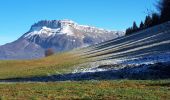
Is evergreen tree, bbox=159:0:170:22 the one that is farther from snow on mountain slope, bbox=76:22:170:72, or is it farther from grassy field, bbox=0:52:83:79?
grassy field, bbox=0:52:83:79

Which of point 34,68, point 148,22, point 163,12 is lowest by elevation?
point 34,68

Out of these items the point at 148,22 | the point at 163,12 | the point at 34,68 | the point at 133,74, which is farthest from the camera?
the point at 148,22

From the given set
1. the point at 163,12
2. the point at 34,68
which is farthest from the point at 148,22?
the point at 34,68

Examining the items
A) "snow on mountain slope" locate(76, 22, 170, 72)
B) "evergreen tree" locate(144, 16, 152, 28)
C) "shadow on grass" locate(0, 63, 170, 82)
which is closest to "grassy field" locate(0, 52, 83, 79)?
"snow on mountain slope" locate(76, 22, 170, 72)

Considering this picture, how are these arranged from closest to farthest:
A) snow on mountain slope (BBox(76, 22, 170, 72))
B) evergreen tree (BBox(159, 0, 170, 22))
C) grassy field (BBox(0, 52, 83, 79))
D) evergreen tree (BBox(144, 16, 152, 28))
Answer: snow on mountain slope (BBox(76, 22, 170, 72)), grassy field (BBox(0, 52, 83, 79)), evergreen tree (BBox(159, 0, 170, 22)), evergreen tree (BBox(144, 16, 152, 28))

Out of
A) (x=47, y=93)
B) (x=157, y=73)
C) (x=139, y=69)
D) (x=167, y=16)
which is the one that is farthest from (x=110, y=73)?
(x=167, y=16)

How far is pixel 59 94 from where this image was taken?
2572 cm

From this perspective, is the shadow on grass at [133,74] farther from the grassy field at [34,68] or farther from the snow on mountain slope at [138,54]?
the grassy field at [34,68]

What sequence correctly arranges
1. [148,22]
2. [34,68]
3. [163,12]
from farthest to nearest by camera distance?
1. [148,22]
2. [163,12]
3. [34,68]

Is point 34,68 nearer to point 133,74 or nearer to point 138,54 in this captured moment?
point 138,54

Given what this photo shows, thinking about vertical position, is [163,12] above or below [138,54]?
above

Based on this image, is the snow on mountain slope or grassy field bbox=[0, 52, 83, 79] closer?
the snow on mountain slope

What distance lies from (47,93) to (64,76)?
76.3ft

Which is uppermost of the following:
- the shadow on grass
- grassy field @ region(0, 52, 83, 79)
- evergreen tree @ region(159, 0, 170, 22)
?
evergreen tree @ region(159, 0, 170, 22)
